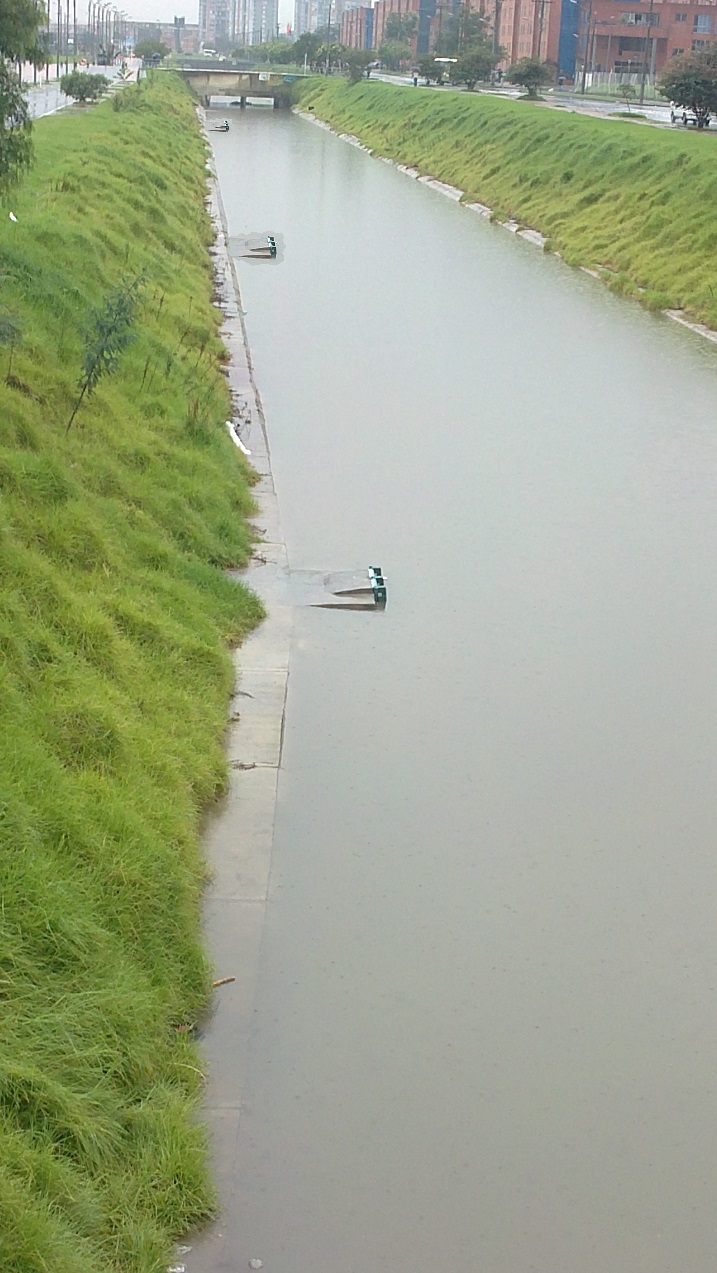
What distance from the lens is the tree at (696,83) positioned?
43781 millimetres

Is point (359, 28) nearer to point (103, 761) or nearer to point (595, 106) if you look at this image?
point (595, 106)

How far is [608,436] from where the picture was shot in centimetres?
1560

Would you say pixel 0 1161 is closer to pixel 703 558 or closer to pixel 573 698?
pixel 573 698

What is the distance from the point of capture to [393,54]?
105875 millimetres

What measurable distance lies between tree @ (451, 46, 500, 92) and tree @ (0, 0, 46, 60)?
66431 mm

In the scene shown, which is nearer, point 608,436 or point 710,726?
point 710,726

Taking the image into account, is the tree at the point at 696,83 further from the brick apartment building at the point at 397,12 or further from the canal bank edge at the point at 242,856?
the brick apartment building at the point at 397,12

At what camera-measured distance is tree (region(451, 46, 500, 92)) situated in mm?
72688

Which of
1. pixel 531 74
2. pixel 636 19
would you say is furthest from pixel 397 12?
pixel 531 74

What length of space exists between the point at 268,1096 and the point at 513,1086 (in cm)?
90

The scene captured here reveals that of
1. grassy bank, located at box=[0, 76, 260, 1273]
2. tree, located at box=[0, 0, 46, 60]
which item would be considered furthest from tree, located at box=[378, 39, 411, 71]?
tree, located at box=[0, 0, 46, 60]

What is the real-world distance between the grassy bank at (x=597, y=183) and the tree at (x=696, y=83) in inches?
127

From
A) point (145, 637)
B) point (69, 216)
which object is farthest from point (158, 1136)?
point (69, 216)

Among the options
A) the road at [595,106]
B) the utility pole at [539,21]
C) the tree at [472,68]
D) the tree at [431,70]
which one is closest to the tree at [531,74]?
the road at [595,106]
